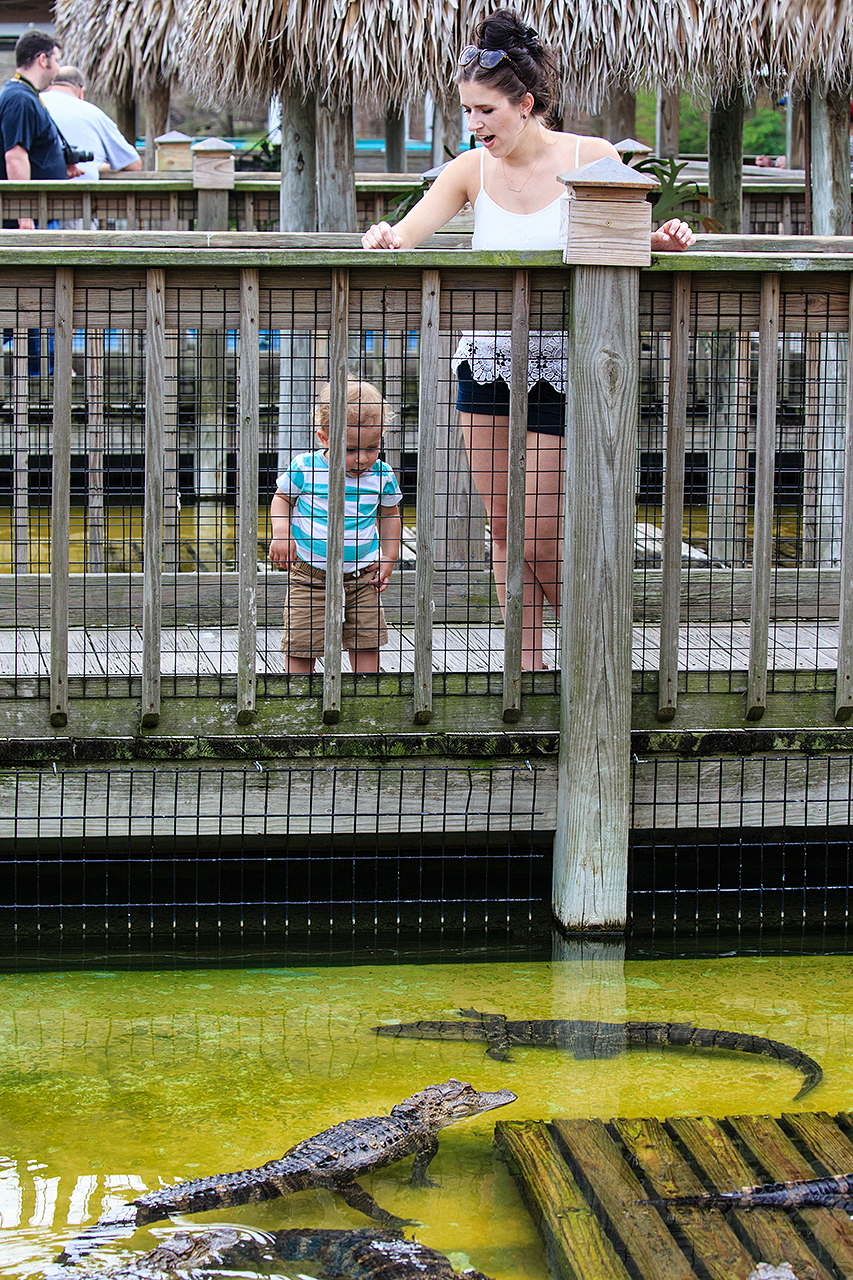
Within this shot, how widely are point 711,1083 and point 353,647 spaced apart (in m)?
1.75

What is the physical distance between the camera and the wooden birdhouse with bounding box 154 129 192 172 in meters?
11.4

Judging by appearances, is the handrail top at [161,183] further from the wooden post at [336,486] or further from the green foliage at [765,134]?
the green foliage at [765,134]

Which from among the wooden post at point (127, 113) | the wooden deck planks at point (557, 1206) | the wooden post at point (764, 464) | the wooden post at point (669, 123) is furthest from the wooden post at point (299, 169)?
the wooden post at point (127, 113)

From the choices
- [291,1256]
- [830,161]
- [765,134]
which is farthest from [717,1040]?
[765,134]

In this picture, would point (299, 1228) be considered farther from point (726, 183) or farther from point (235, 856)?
point (726, 183)

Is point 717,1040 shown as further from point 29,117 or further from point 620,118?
point 620,118

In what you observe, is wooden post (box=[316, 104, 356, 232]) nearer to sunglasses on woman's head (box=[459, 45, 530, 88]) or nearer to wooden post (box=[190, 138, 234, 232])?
wooden post (box=[190, 138, 234, 232])

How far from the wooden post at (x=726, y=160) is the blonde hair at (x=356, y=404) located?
4.45 metres

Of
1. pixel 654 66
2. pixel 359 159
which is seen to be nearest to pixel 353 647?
pixel 654 66

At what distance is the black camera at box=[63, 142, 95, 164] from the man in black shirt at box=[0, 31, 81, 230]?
2.23ft

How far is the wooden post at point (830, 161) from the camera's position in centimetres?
709

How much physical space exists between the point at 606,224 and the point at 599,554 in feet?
2.86

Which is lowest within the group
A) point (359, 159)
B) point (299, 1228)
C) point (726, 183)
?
point (299, 1228)

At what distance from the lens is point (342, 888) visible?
438 cm
